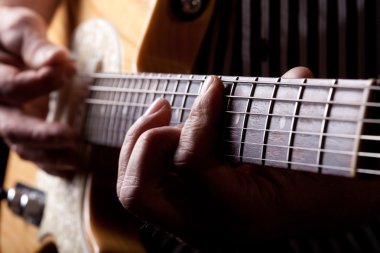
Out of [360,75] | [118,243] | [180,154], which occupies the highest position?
[360,75]

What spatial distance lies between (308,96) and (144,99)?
0.25 metres

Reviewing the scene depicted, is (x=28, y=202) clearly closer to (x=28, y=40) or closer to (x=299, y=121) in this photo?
(x=28, y=40)

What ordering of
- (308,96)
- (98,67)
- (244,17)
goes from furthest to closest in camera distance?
(98,67) < (244,17) < (308,96)

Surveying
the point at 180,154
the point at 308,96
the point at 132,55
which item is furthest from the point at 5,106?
the point at 308,96

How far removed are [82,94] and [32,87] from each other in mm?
82

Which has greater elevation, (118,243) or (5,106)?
(5,106)

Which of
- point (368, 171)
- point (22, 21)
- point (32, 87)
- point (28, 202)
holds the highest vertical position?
point (22, 21)

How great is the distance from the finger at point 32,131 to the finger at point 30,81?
3 centimetres

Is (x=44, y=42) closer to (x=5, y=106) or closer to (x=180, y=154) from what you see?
(x=5, y=106)

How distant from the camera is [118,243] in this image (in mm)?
733

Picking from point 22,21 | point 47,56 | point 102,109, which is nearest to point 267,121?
point 102,109

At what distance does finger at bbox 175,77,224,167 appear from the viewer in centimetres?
43

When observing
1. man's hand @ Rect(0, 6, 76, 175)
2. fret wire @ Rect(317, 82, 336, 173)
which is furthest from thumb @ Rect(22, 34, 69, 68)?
fret wire @ Rect(317, 82, 336, 173)

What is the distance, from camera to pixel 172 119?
52 centimetres
